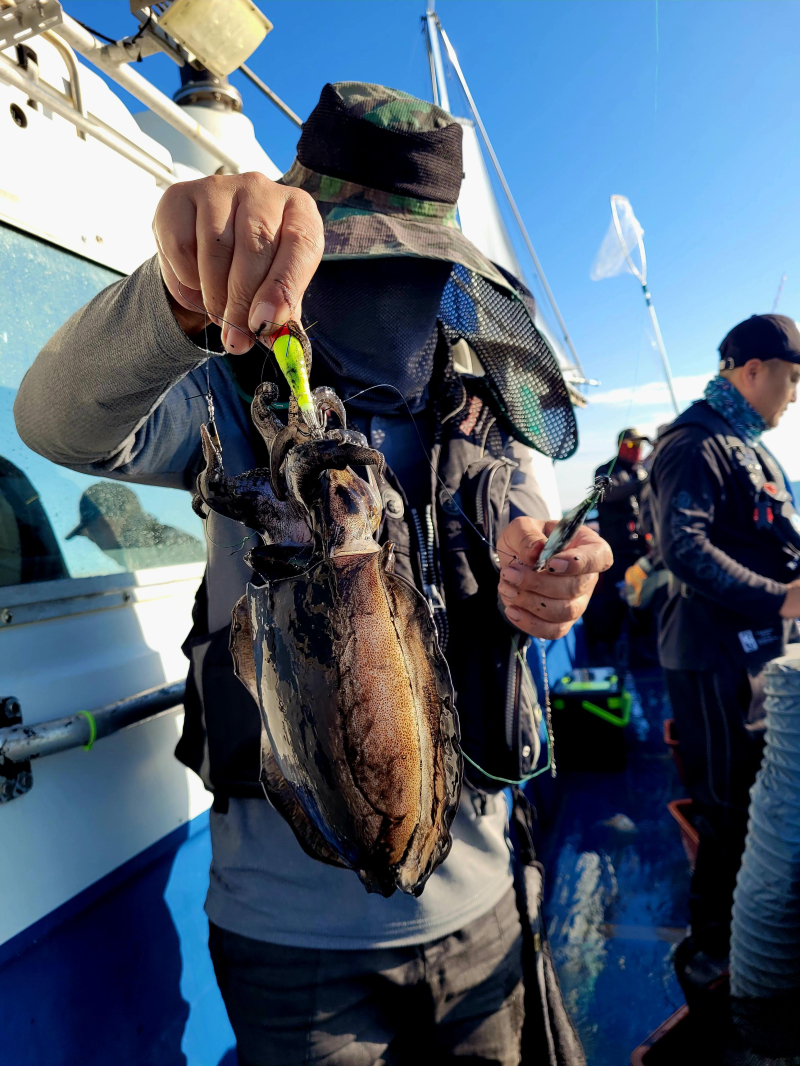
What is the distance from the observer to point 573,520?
113 centimetres

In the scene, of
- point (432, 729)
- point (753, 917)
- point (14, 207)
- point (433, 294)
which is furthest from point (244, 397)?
point (753, 917)

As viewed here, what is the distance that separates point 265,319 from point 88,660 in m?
1.47

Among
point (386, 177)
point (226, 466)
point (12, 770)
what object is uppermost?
point (386, 177)

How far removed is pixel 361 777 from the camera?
776 mm

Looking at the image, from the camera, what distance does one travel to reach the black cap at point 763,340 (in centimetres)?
358

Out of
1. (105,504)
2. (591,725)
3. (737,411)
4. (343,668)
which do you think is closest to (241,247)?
(343,668)

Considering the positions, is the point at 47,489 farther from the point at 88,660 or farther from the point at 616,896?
the point at 616,896

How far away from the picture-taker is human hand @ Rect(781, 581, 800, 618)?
10.7ft

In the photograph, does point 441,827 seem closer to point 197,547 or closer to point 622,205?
point 197,547

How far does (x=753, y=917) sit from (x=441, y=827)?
6.82ft

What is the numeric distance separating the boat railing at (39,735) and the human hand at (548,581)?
1.22 metres

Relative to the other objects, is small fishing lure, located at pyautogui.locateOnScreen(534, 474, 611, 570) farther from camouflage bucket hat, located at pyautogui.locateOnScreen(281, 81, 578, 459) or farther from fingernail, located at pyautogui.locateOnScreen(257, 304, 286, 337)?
camouflage bucket hat, located at pyautogui.locateOnScreen(281, 81, 578, 459)

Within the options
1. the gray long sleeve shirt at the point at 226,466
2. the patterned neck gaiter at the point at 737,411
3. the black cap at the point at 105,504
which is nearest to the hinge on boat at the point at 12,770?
the gray long sleeve shirt at the point at 226,466

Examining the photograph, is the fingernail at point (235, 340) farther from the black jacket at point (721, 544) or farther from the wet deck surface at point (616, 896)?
the wet deck surface at point (616, 896)
